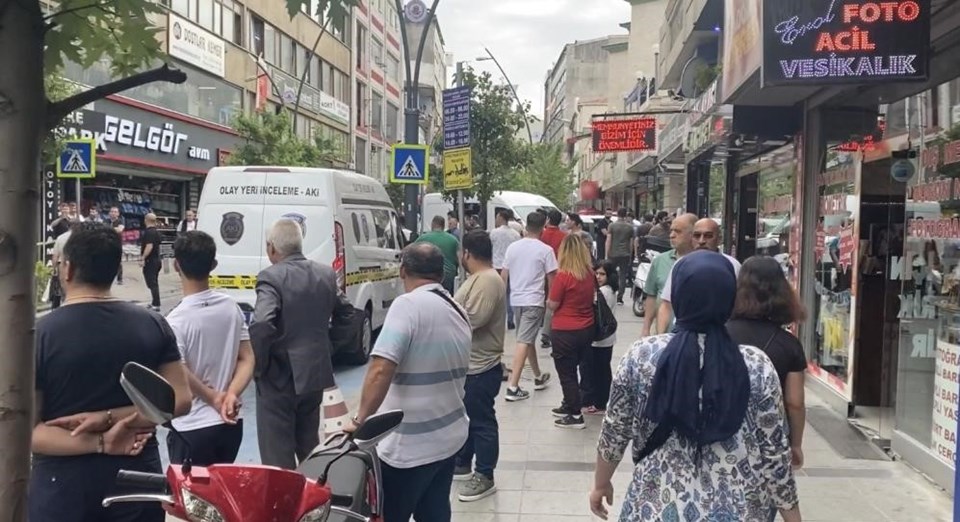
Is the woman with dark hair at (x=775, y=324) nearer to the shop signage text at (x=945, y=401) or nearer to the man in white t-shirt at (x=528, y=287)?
the shop signage text at (x=945, y=401)

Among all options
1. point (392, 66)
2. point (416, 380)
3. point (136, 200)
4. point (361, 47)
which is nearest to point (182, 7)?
point (136, 200)

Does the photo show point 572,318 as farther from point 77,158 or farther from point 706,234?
point 77,158

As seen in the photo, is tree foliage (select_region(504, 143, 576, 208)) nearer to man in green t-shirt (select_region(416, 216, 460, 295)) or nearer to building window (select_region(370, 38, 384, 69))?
building window (select_region(370, 38, 384, 69))

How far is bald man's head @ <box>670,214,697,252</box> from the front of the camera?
657cm

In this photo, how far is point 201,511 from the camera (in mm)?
2227

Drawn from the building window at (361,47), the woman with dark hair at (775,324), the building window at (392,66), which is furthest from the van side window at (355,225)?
the building window at (392,66)

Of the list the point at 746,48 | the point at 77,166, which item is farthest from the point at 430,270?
the point at 77,166

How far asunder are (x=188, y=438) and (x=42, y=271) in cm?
1205

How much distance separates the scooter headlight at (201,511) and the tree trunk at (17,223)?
0.38 meters

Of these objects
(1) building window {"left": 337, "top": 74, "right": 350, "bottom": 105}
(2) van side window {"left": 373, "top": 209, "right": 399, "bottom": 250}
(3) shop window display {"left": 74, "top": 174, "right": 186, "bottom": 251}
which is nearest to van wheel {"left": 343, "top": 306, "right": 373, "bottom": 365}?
(2) van side window {"left": 373, "top": 209, "right": 399, "bottom": 250}

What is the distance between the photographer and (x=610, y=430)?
9.96 ft

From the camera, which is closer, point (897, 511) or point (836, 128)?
point (897, 511)

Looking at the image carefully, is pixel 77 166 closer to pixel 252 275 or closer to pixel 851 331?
pixel 252 275

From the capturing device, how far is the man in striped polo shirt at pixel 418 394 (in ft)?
12.7
